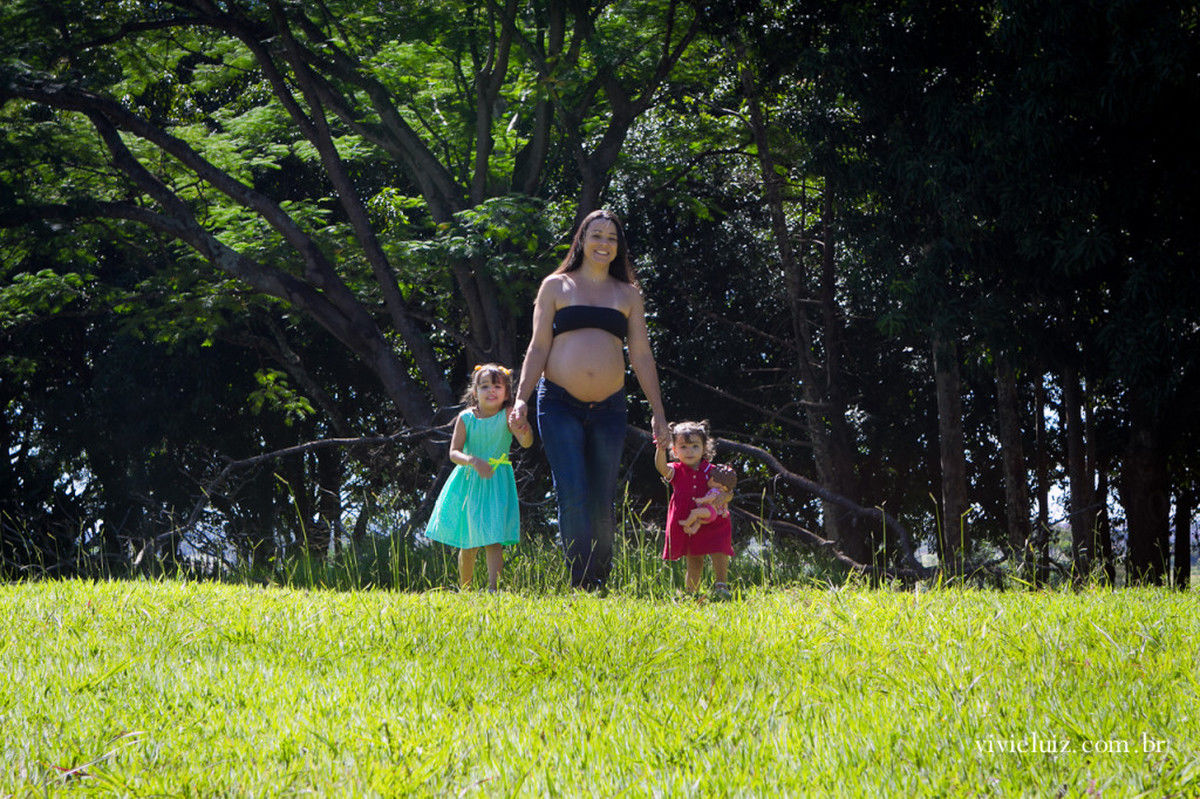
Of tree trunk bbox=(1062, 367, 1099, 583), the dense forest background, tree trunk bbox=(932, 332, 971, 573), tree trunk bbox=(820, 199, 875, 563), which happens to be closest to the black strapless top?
the dense forest background

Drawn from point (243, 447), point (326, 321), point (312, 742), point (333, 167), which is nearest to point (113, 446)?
point (243, 447)

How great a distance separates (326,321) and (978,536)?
9467 mm

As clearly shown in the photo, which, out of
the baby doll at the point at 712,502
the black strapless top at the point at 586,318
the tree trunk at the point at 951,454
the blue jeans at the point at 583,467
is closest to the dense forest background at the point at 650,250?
the tree trunk at the point at 951,454

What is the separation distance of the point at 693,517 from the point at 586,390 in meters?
1.15

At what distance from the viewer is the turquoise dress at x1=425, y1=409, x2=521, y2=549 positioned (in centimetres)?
709

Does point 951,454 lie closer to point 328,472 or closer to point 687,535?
point 687,535

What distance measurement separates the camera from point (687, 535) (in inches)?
286

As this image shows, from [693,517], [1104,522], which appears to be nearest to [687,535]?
[693,517]

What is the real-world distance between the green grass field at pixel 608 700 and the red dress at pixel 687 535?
1892mm

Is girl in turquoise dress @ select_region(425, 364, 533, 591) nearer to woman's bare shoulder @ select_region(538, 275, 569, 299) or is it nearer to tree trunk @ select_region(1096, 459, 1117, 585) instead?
woman's bare shoulder @ select_region(538, 275, 569, 299)

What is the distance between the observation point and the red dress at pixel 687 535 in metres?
7.21

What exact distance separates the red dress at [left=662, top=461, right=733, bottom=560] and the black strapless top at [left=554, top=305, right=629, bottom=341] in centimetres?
111

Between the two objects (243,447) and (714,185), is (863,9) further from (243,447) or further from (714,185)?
(243,447)

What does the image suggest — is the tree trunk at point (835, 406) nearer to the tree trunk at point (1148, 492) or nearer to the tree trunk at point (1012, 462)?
the tree trunk at point (1012, 462)
